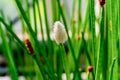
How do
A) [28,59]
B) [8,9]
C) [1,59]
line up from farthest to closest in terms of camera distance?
[8,9] < [1,59] < [28,59]

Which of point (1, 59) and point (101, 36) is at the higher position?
point (101, 36)

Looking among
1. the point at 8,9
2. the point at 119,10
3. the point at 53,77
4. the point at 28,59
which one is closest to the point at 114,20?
the point at 119,10

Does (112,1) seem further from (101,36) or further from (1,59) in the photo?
(1,59)

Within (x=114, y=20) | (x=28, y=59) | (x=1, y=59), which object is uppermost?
(x=114, y=20)

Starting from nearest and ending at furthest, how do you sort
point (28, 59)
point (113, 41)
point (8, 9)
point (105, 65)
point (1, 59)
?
1. point (113, 41)
2. point (105, 65)
3. point (28, 59)
4. point (1, 59)
5. point (8, 9)

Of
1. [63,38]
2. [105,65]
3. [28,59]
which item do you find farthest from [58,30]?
[28,59]

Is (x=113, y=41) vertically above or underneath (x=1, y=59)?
above

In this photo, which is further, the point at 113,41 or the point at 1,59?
the point at 1,59

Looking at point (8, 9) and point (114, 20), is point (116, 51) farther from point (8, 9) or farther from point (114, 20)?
point (8, 9)

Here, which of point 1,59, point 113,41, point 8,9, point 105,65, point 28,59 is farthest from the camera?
point 8,9
